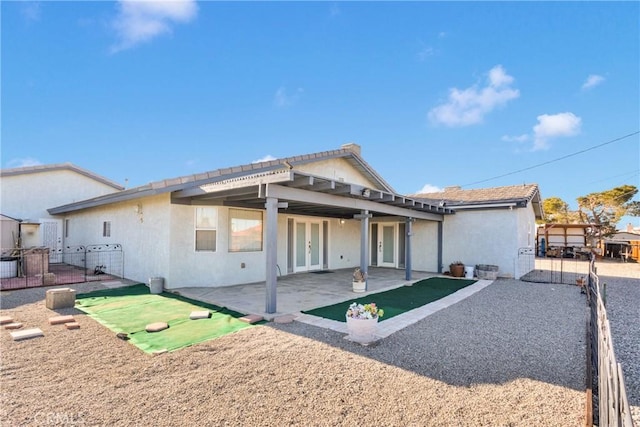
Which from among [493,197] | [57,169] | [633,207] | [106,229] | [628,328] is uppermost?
[57,169]

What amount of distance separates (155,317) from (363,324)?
4135 millimetres

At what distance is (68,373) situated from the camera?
3.74 metres

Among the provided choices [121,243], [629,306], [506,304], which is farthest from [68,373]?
[629,306]

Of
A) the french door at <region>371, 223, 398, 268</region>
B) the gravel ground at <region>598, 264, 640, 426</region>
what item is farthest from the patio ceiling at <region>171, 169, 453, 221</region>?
the gravel ground at <region>598, 264, 640, 426</region>

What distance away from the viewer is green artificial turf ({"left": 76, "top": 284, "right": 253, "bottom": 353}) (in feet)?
16.2

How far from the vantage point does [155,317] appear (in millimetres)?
6086

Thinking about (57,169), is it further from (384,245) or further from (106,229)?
(384,245)

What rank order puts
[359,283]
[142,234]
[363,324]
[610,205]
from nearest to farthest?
[363,324], [359,283], [142,234], [610,205]

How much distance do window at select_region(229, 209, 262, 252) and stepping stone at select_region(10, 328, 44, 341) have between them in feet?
15.7

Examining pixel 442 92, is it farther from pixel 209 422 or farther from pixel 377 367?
pixel 209 422

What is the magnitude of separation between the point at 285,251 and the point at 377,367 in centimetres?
792

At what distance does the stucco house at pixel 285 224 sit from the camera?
7469 mm

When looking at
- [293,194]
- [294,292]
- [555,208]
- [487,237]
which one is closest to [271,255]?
[293,194]

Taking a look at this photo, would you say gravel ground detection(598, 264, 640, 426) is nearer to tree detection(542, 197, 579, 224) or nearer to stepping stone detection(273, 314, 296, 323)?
stepping stone detection(273, 314, 296, 323)
